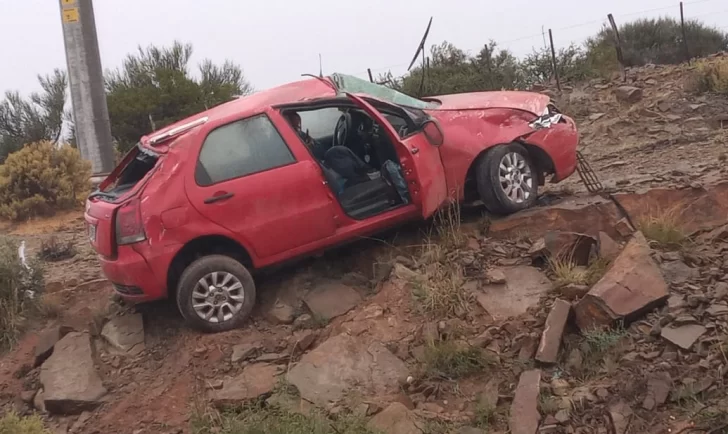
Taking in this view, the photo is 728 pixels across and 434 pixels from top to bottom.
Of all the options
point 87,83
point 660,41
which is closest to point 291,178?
point 87,83

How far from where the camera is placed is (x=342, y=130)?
25.6 ft

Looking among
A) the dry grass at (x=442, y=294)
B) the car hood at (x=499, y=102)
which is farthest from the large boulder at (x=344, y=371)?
the car hood at (x=499, y=102)

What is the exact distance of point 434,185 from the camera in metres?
7.18

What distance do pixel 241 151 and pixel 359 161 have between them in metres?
1.10

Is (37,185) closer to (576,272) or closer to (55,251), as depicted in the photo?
(55,251)

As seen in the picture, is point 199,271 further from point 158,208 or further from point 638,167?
point 638,167

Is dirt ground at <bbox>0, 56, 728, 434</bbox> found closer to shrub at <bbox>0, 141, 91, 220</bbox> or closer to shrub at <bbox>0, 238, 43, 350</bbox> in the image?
shrub at <bbox>0, 238, 43, 350</bbox>

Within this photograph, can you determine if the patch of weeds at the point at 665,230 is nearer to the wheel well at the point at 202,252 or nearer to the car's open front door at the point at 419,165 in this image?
the car's open front door at the point at 419,165

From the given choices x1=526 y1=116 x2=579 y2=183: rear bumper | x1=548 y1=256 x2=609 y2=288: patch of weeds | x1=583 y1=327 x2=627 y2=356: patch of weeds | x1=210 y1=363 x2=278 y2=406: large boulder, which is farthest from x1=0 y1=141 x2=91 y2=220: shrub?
x1=583 y1=327 x2=627 y2=356: patch of weeds

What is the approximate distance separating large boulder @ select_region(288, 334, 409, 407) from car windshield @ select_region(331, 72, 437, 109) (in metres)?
2.50

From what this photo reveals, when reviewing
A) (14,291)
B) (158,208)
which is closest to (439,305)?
(158,208)

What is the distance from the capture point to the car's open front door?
700 cm

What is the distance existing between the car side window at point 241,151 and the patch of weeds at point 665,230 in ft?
9.52

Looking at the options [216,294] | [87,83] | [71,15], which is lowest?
[216,294]
